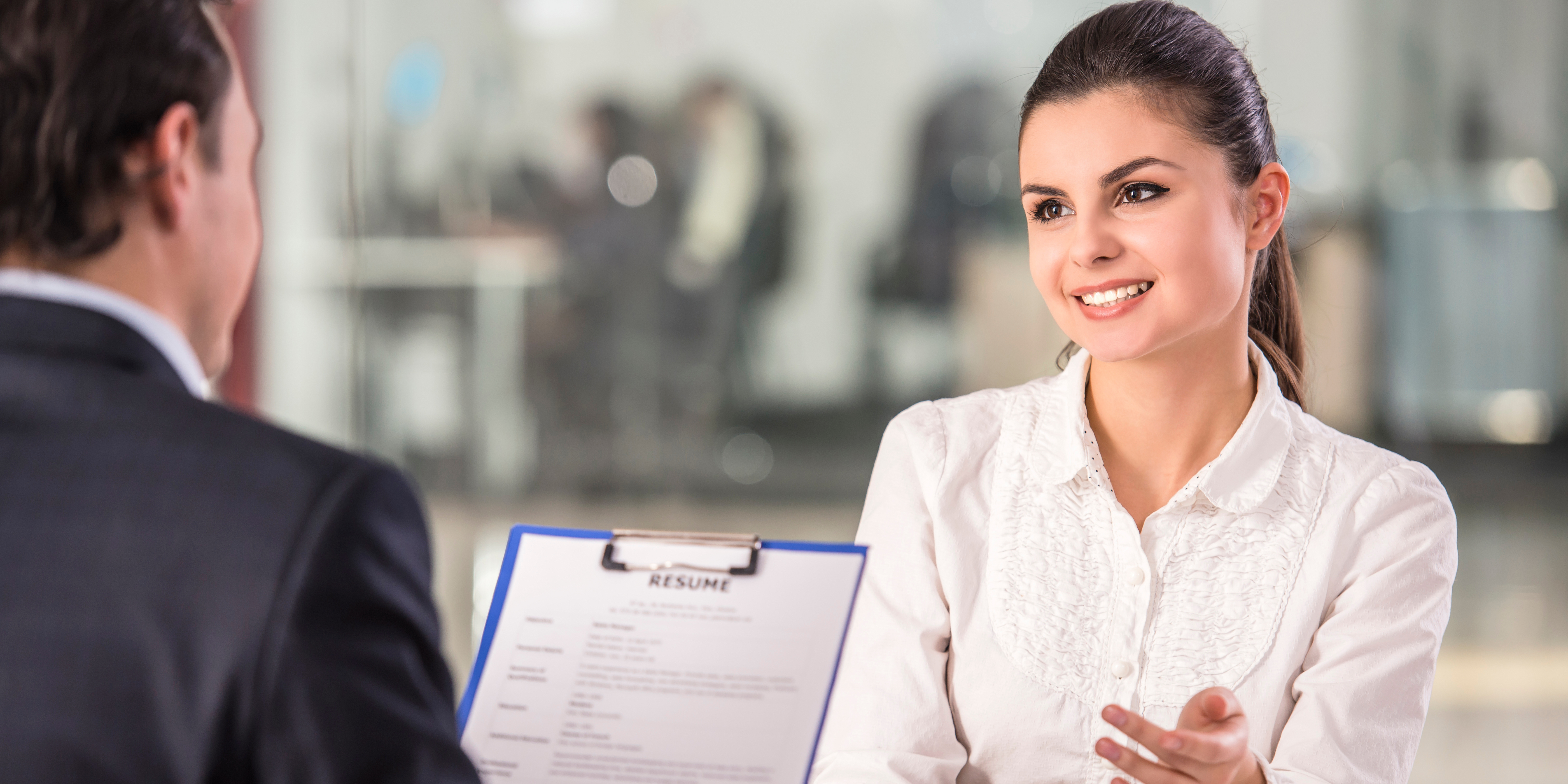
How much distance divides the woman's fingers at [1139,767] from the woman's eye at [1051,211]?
59 centimetres

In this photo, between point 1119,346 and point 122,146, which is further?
point 1119,346

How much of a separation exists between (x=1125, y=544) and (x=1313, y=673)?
0.70 ft

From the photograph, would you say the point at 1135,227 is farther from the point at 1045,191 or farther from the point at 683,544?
the point at 683,544

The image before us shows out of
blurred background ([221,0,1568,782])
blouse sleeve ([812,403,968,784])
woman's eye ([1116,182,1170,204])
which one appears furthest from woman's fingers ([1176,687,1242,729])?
blurred background ([221,0,1568,782])

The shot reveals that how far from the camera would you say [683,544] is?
102 cm

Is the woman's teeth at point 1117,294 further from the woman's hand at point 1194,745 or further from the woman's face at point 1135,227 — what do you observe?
the woman's hand at point 1194,745

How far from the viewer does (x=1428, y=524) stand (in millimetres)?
1312

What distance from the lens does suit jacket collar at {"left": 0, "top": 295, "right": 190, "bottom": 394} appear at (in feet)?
2.59

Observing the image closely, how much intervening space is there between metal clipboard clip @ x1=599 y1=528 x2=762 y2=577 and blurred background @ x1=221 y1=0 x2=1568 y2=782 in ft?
15.2

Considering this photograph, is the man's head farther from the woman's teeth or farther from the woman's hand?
the woman's teeth

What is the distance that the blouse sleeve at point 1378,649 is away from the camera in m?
1.22

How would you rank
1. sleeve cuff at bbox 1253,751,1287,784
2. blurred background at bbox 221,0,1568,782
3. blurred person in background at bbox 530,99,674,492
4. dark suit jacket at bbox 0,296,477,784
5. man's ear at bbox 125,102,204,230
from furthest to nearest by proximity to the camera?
1. blurred person in background at bbox 530,99,674,492
2. blurred background at bbox 221,0,1568,782
3. sleeve cuff at bbox 1253,751,1287,784
4. man's ear at bbox 125,102,204,230
5. dark suit jacket at bbox 0,296,477,784

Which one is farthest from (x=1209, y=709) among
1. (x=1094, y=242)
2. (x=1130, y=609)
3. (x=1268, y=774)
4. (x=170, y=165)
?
(x=170, y=165)

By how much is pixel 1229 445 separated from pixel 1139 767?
0.45m
